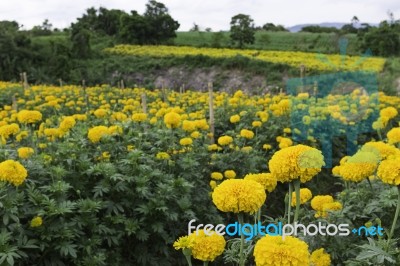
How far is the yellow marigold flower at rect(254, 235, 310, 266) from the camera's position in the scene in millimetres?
1165

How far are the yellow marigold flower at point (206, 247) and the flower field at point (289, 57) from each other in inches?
592

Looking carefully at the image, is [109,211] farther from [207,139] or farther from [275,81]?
[275,81]

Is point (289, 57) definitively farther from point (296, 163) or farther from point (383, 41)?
point (296, 163)

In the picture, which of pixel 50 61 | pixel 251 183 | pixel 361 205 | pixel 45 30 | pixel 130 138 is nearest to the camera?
pixel 251 183

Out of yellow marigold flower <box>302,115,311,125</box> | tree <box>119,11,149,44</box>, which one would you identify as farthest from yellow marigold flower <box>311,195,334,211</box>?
tree <box>119,11,149,44</box>

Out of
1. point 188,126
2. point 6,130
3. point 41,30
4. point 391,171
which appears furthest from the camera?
point 41,30

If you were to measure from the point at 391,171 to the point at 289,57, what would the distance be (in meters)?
23.0

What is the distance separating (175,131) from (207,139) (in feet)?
2.21

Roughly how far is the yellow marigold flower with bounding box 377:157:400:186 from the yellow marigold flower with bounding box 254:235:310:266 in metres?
0.79

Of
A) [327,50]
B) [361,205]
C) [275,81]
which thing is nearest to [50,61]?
[275,81]

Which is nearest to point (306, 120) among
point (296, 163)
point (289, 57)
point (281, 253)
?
point (296, 163)

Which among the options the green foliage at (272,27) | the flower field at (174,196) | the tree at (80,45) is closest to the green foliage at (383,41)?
the tree at (80,45)

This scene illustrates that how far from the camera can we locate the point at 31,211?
2.84 m

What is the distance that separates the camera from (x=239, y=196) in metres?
1.47
